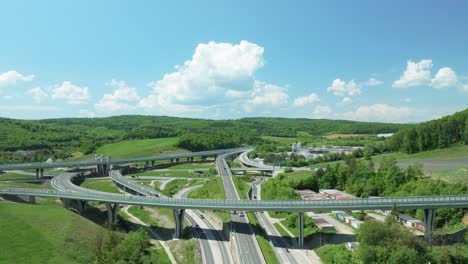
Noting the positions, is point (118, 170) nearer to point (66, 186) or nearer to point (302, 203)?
point (66, 186)

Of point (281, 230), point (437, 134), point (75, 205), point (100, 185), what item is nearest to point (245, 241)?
point (281, 230)

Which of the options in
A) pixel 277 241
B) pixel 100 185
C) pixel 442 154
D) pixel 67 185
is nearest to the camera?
pixel 277 241

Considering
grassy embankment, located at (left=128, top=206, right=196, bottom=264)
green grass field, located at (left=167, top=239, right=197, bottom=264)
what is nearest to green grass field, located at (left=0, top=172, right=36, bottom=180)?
grassy embankment, located at (left=128, top=206, right=196, bottom=264)

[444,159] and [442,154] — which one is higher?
[442,154]

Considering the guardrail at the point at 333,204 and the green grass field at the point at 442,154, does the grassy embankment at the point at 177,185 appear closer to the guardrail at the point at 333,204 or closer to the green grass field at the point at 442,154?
the guardrail at the point at 333,204

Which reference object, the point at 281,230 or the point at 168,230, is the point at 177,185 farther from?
the point at 281,230

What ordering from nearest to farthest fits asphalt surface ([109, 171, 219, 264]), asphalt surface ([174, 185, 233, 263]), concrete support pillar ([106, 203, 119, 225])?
asphalt surface ([174, 185, 233, 263]), asphalt surface ([109, 171, 219, 264]), concrete support pillar ([106, 203, 119, 225])

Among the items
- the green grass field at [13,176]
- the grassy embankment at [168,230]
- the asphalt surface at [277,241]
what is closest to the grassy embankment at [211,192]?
the grassy embankment at [168,230]

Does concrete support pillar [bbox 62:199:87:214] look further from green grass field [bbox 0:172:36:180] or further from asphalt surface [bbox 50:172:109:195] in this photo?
green grass field [bbox 0:172:36:180]
